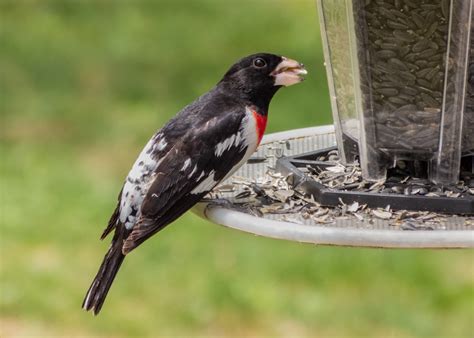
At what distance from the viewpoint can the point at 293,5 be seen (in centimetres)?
1396

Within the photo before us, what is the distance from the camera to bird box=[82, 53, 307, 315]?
4.20 metres

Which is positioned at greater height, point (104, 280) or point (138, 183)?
point (138, 183)

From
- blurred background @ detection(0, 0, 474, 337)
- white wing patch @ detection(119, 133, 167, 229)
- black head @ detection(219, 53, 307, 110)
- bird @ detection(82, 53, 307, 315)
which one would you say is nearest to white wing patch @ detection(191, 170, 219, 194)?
bird @ detection(82, 53, 307, 315)

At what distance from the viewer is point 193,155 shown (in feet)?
14.1

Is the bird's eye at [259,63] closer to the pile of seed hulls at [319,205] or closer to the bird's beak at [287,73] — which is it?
the bird's beak at [287,73]

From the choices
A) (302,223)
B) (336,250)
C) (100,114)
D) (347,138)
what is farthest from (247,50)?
(302,223)

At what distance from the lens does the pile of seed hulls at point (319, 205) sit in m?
3.97

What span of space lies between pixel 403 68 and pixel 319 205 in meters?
0.56

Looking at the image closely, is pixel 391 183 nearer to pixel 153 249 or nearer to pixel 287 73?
pixel 287 73

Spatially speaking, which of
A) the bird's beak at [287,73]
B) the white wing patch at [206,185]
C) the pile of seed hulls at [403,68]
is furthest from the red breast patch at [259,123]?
the pile of seed hulls at [403,68]

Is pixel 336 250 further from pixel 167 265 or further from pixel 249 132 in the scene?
pixel 249 132

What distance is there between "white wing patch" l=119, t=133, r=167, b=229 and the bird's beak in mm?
524

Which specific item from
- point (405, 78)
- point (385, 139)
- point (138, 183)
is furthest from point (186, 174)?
point (405, 78)

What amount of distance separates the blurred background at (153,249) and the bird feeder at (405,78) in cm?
220
